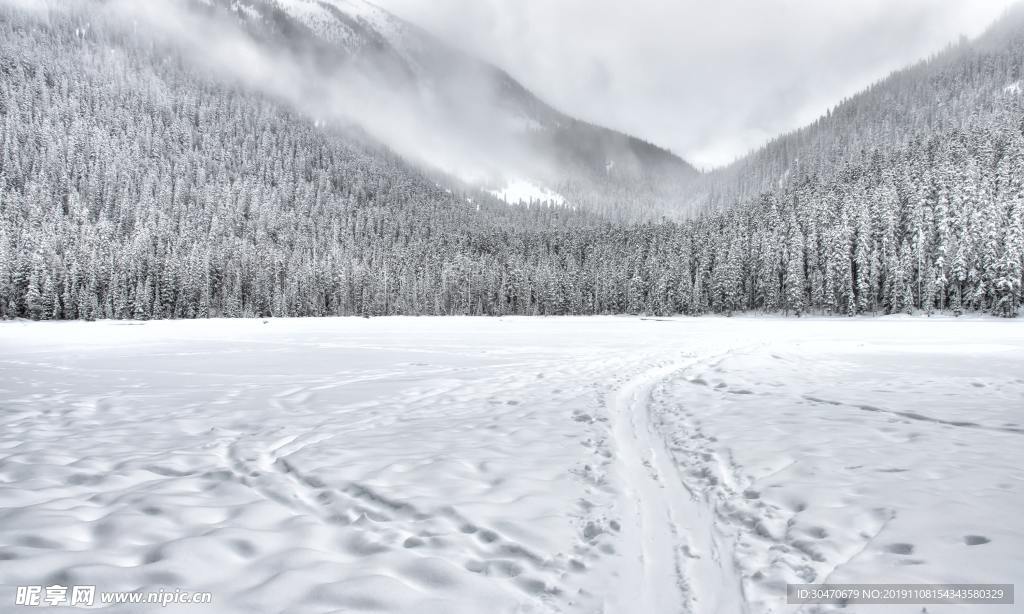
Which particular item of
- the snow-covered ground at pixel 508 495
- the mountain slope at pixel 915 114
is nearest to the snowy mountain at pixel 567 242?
the mountain slope at pixel 915 114

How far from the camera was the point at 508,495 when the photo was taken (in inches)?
209

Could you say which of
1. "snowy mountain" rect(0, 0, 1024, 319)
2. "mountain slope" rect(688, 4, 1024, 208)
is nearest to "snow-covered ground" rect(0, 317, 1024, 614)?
"snowy mountain" rect(0, 0, 1024, 319)

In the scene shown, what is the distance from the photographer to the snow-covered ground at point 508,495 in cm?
347

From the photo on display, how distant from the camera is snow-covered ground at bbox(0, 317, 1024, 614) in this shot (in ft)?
11.4

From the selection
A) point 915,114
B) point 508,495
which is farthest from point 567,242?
point 508,495

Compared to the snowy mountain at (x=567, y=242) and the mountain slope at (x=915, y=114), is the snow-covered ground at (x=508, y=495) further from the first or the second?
the mountain slope at (x=915, y=114)

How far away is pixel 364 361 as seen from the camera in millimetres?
18656

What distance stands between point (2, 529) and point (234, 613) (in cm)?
296

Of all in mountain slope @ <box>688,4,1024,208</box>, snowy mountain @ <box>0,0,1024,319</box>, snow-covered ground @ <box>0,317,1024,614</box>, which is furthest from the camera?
mountain slope @ <box>688,4,1024,208</box>

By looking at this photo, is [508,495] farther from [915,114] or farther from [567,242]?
[915,114]

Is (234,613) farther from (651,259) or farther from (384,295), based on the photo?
(384,295)

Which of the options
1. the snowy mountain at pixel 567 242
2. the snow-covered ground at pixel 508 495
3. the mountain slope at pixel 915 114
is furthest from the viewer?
the mountain slope at pixel 915 114

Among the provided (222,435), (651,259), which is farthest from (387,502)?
(651,259)

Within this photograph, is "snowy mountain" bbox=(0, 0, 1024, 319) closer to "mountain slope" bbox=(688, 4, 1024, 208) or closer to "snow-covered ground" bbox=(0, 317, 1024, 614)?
"mountain slope" bbox=(688, 4, 1024, 208)
